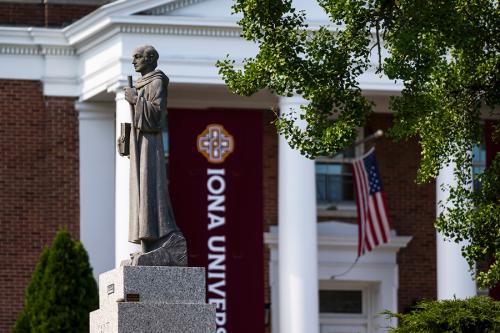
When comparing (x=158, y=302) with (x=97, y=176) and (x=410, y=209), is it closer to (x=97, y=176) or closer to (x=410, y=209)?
(x=97, y=176)

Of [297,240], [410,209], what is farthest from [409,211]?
[297,240]

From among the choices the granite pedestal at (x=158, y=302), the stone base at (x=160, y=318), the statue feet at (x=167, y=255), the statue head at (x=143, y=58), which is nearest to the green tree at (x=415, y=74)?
the statue head at (x=143, y=58)

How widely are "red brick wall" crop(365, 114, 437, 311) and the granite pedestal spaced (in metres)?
16.7

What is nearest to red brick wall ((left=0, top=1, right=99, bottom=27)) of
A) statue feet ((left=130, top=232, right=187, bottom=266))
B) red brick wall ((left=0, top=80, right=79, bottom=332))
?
red brick wall ((left=0, top=80, right=79, bottom=332))

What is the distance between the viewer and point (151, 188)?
1825 centimetres

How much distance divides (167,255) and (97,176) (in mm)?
14545

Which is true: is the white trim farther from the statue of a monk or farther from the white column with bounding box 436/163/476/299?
the statue of a monk

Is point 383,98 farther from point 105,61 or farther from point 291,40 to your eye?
point 291,40

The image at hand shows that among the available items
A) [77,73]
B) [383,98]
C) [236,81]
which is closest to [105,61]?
[77,73]

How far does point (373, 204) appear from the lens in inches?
1243

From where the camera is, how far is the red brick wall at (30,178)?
32125 mm

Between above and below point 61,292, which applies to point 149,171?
above

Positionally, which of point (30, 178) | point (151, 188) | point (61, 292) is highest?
point (30, 178)

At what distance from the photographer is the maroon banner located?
31469mm
